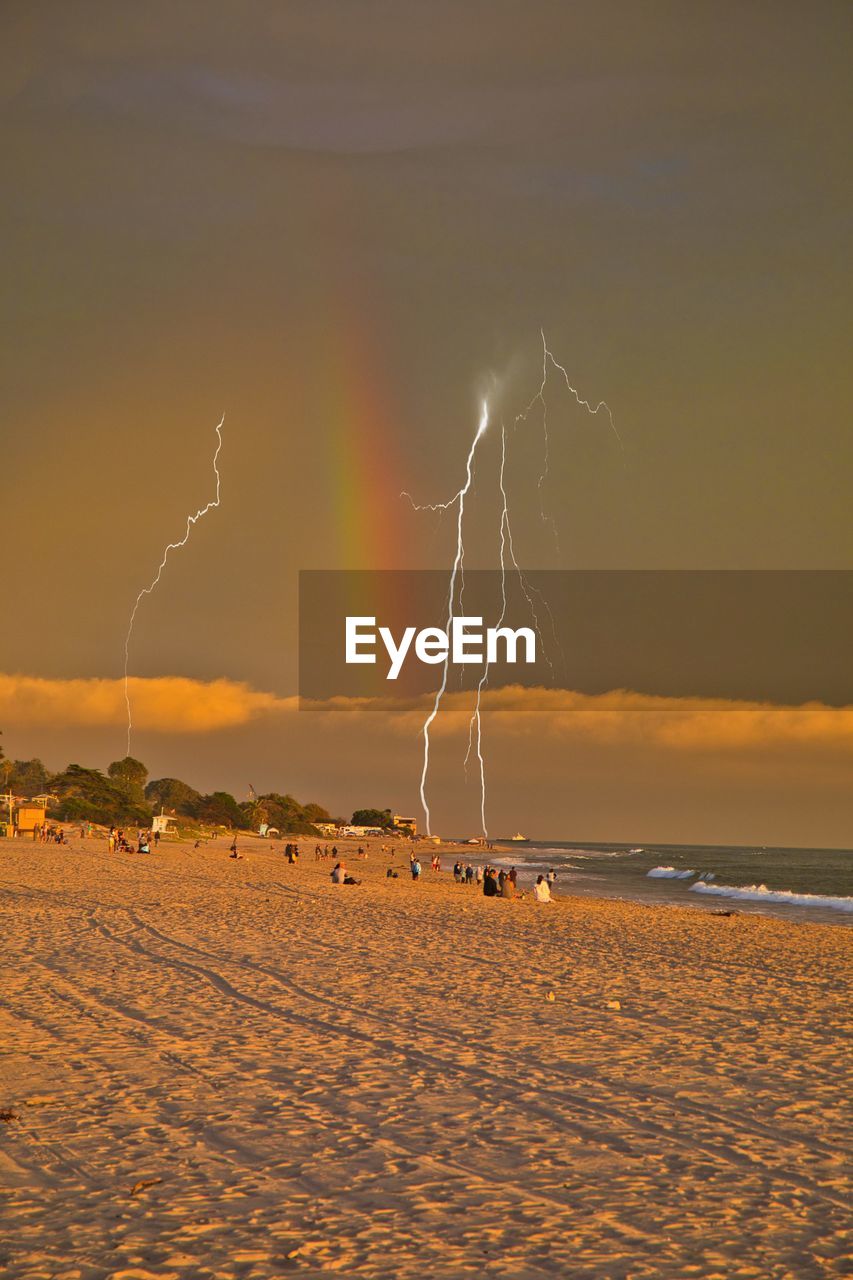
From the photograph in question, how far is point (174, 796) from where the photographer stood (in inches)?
6412

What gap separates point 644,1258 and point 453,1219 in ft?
3.67

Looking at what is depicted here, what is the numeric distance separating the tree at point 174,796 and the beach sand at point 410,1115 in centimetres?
14112

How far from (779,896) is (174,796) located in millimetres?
124860

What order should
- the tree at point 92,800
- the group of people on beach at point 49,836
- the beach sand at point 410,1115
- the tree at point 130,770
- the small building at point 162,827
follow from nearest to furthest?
the beach sand at point 410,1115 → the group of people on beach at point 49,836 → the small building at point 162,827 → the tree at point 92,800 → the tree at point 130,770

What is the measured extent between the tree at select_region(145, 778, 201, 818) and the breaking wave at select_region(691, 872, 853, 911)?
105 m

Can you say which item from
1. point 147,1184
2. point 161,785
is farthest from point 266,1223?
point 161,785

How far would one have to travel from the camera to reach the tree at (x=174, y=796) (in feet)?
506

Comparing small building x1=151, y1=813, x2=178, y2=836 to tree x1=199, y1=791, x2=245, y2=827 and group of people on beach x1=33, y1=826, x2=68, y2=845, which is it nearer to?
group of people on beach x1=33, y1=826, x2=68, y2=845

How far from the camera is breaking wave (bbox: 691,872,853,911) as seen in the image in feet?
161

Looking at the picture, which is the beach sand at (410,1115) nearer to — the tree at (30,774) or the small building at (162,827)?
the small building at (162,827)

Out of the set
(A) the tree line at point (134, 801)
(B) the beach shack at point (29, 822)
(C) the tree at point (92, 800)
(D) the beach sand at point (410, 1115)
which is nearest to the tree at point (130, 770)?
(A) the tree line at point (134, 801)

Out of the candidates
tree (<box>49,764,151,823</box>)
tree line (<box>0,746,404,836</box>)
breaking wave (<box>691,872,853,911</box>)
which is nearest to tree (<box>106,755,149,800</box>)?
tree line (<box>0,746,404,836</box>)

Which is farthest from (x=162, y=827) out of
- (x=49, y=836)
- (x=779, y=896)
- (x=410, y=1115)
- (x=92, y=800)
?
(x=410, y=1115)

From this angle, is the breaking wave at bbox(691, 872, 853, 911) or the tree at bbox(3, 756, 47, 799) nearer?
the breaking wave at bbox(691, 872, 853, 911)
